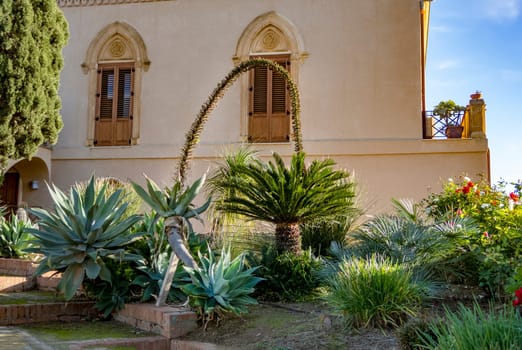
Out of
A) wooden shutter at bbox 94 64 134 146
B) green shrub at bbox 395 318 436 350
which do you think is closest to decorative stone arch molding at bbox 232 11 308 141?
wooden shutter at bbox 94 64 134 146

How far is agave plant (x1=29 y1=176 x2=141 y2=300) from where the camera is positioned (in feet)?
20.4

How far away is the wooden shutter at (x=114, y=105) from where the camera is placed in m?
15.4

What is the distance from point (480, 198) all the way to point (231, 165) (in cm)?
368

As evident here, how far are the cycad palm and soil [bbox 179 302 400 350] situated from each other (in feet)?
5.01

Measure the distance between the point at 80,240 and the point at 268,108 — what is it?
908 cm

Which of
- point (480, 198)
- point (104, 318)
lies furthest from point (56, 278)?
point (480, 198)

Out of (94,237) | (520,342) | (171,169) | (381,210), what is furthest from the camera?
(171,169)

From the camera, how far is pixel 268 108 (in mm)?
14695

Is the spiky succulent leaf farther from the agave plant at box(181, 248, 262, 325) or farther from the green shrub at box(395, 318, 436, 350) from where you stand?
the green shrub at box(395, 318, 436, 350)

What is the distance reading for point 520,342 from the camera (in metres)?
3.44

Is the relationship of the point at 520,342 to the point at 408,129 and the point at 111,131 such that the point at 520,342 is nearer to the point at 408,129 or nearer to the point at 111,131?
the point at 408,129

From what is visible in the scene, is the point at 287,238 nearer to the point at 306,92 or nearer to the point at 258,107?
the point at 306,92

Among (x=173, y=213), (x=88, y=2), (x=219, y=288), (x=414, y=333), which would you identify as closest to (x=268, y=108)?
(x=88, y=2)

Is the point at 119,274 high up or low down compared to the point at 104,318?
up
